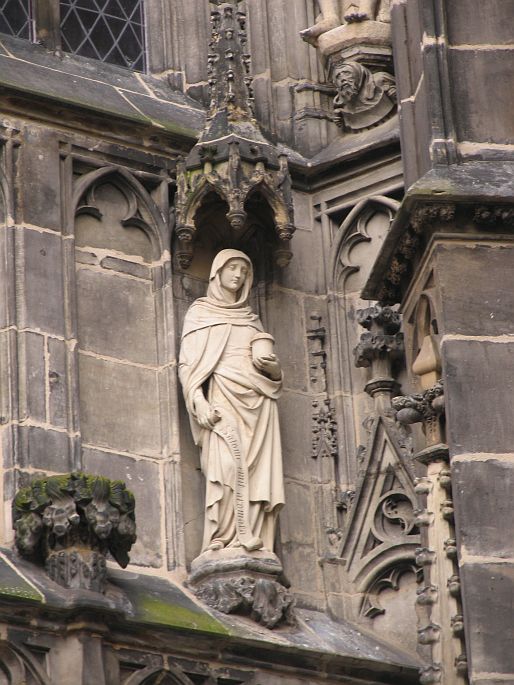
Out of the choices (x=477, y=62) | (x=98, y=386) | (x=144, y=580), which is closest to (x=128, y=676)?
(x=144, y=580)

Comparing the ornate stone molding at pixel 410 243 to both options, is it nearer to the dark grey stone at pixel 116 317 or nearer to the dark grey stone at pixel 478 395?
the dark grey stone at pixel 478 395

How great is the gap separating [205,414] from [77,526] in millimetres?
1301

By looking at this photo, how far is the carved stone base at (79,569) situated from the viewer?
14375 mm

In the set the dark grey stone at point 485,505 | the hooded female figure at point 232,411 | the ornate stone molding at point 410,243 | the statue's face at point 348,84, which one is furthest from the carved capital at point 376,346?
the dark grey stone at point 485,505

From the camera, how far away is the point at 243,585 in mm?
15086

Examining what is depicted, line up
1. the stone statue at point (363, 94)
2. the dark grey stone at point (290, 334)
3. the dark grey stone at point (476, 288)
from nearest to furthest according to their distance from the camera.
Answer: the dark grey stone at point (476, 288) → the dark grey stone at point (290, 334) → the stone statue at point (363, 94)

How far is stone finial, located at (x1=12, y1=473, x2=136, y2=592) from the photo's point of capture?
14.4m

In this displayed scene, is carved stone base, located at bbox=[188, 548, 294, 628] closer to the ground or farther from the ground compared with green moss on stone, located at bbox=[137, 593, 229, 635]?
farther from the ground

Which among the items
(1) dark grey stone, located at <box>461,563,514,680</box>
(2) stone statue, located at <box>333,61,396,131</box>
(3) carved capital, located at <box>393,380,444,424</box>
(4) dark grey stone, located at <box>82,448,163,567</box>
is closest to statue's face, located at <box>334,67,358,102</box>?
(2) stone statue, located at <box>333,61,396,131</box>

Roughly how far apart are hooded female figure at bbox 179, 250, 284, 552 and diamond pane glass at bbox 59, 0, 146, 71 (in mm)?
1704

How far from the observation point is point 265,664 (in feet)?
48.9

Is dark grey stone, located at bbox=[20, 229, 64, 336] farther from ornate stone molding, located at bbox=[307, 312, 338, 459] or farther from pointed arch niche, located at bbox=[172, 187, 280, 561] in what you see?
ornate stone molding, located at bbox=[307, 312, 338, 459]

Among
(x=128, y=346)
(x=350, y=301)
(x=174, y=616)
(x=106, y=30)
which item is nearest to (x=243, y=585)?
(x=174, y=616)

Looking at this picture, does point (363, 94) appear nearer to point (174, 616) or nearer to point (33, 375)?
point (33, 375)
